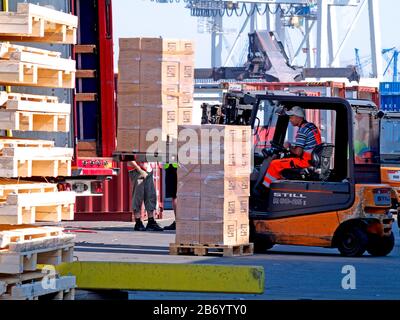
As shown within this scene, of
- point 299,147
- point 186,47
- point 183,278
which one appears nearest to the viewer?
point 183,278

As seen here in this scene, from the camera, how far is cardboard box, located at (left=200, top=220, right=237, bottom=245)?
1753 centimetres

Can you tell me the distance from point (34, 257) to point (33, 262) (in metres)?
0.04

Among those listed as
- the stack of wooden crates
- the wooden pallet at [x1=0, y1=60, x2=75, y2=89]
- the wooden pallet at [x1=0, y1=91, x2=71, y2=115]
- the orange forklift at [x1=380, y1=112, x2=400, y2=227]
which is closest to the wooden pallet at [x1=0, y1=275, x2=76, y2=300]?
the stack of wooden crates

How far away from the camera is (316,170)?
18203 millimetres

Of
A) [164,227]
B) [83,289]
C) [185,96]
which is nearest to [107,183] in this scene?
[164,227]

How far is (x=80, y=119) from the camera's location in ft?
57.4

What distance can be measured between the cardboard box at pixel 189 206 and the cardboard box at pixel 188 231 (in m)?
0.11

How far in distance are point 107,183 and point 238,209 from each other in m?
7.06

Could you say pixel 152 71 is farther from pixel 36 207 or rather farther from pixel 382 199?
pixel 36 207

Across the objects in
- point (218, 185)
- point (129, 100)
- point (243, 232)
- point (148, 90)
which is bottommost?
point (243, 232)

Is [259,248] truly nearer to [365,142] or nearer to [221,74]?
[365,142]

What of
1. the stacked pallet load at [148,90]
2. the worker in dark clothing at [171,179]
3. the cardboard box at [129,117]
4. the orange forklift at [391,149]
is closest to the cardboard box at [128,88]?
the stacked pallet load at [148,90]

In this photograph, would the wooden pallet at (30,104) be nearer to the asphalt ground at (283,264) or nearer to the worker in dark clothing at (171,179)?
the asphalt ground at (283,264)

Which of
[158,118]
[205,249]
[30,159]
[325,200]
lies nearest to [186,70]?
[158,118]
